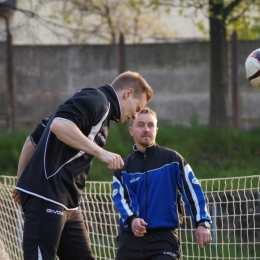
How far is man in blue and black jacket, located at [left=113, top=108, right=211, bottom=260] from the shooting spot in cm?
518

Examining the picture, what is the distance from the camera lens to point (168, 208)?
5.29m

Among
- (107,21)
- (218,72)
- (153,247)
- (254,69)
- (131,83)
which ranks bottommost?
(153,247)

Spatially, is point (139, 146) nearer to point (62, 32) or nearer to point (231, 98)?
point (231, 98)

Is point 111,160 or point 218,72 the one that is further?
point 218,72

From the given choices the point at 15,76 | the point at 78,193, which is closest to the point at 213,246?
the point at 78,193

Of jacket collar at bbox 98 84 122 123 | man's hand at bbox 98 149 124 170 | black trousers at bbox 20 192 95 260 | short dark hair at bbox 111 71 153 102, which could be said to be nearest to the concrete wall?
short dark hair at bbox 111 71 153 102

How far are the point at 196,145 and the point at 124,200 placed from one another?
7159 mm

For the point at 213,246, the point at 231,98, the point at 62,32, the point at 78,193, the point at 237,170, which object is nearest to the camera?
the point at 78,193

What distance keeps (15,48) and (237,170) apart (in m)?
5.02

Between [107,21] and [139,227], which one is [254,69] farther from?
[107,21]

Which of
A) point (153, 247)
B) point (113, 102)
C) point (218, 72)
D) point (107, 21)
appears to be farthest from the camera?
point (107, 21)

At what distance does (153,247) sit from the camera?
520 centimetres

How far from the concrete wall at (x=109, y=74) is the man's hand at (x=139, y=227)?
8039 millimetres

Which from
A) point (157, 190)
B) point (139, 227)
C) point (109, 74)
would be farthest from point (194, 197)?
point (109, 74)
